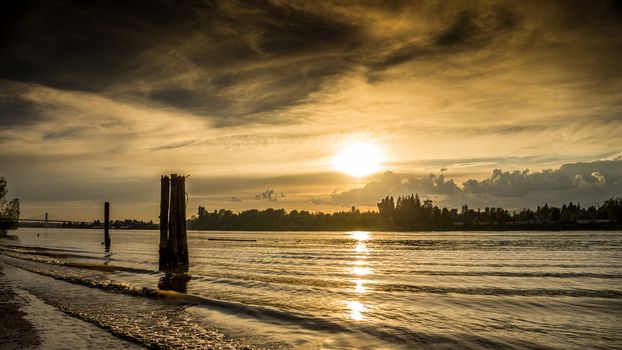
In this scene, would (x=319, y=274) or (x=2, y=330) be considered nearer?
(x=2, y=330)

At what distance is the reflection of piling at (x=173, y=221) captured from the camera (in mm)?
30188

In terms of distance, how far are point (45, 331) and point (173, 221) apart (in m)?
19.8

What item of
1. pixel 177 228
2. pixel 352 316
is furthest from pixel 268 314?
pixel 177 228

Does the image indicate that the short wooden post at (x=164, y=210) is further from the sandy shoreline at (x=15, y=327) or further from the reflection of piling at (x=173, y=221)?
the sandy shoreline at (x=15, y=327)

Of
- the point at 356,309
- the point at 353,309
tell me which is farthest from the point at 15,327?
the point at 356,309

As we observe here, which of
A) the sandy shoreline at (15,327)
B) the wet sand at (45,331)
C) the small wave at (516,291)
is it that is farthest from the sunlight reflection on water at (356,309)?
the sandy shoreline at (15,327)

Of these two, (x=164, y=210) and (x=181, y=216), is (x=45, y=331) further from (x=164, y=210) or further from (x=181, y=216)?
(x=164, y=210)

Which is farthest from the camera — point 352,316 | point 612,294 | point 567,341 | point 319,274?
point 319,274

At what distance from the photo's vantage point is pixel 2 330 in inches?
429

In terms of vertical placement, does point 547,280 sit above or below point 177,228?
below

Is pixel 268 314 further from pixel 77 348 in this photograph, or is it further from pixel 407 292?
pixel 407 292

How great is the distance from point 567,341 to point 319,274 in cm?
1962

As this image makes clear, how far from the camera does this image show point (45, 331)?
11.0 m

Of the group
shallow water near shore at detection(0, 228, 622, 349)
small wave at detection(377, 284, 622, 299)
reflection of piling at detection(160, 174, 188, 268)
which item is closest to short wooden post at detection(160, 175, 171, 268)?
reflection of piling at detection(160, 174, 188, 268)
